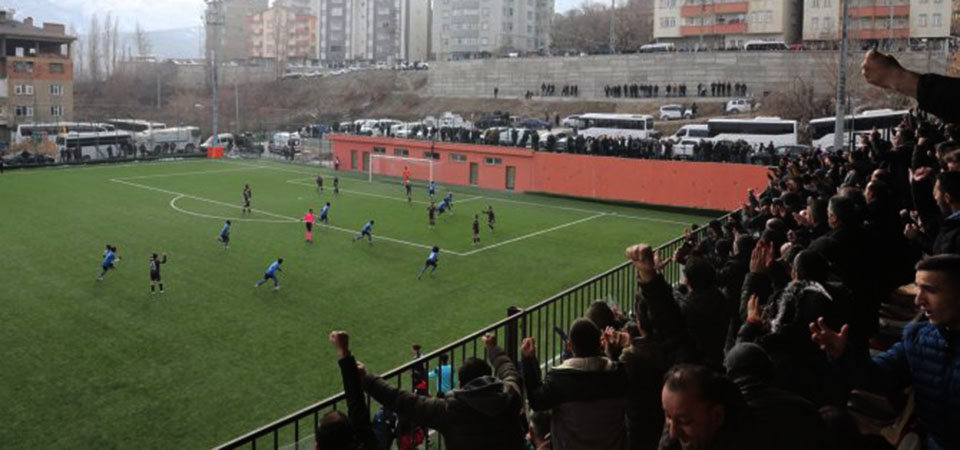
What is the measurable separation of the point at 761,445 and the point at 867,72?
7.13 feet

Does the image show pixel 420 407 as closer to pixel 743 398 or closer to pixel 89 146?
pixel 743 398

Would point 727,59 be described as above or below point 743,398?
above

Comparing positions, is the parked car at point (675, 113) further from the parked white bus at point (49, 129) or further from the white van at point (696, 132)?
the parked white bus at point (49, 129)

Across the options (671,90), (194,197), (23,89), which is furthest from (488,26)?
(194,197)

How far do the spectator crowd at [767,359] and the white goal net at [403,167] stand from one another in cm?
4486

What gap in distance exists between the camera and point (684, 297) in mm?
6691

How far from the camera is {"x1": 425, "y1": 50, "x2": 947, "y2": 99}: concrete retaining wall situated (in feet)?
A: 202

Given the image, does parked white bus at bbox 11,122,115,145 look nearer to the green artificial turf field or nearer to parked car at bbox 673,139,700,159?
the green artificial turf field

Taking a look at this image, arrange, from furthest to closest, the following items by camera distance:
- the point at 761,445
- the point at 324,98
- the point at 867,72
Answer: the point at 324,98 < the point at 867,72 < the point at 761,445

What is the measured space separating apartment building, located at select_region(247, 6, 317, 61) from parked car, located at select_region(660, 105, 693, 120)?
95809mm

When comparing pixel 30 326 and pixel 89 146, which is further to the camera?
pixel 89 146

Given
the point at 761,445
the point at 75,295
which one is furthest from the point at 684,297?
the point at 75,295

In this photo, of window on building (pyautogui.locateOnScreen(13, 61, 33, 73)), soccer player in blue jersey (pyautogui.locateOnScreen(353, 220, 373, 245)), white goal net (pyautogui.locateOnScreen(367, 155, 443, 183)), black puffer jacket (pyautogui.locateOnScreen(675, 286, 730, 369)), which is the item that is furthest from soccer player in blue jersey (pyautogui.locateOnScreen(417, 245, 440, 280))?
window on building (pyautogui.locateOnScreen(13, 61, 33, 73))

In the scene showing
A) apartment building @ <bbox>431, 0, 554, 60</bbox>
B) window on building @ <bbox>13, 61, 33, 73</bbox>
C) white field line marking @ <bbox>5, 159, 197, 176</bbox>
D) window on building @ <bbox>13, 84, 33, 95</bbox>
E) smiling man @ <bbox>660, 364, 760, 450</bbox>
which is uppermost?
apartment building @ <bbox>431, 0, 554, 60</bbox>
